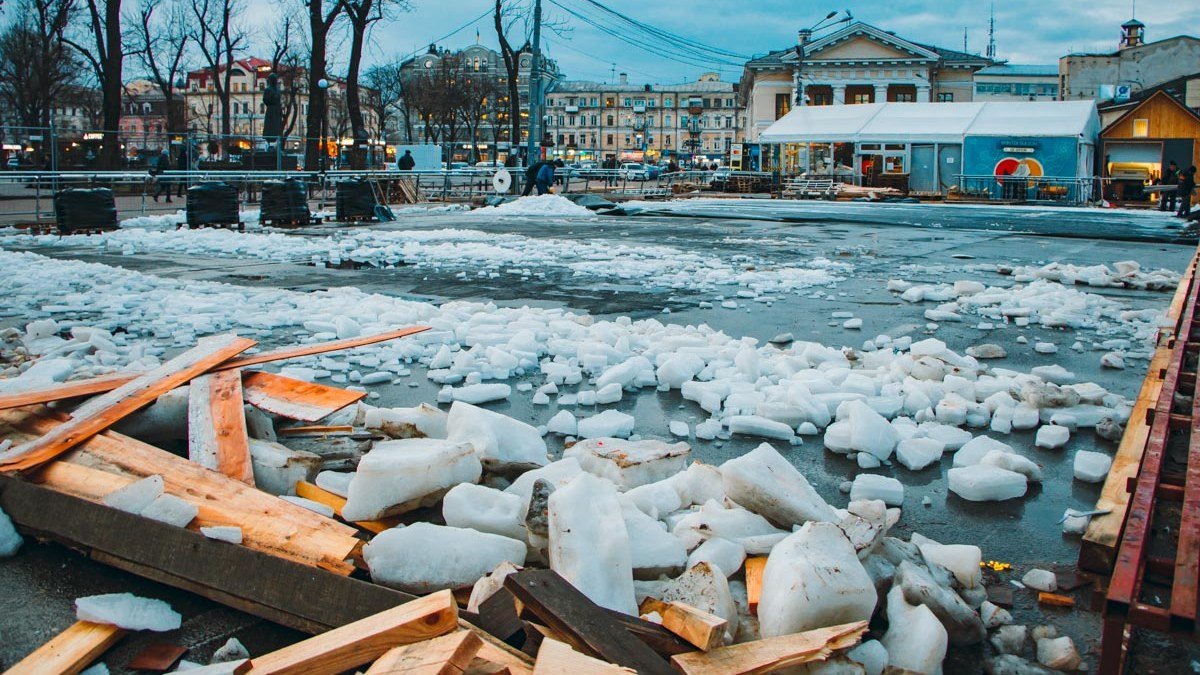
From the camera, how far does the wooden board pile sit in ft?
6.67

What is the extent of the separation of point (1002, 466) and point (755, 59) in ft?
215

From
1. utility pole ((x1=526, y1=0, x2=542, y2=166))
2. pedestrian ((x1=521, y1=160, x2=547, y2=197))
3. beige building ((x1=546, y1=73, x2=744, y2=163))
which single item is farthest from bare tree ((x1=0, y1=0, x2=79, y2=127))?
beige building ((x1=546, y1=73, x2=744, y2=163))

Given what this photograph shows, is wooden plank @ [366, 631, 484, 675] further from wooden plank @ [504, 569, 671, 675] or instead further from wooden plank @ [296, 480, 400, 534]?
wooden plank @ [296, 480, 400, 534]

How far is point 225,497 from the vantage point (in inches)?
112

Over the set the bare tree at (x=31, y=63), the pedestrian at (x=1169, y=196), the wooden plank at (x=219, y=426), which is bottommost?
the wooden plank at (x=219, y=426)

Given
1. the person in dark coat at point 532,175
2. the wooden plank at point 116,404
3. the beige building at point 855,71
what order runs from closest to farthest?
1. the wooden plank at point 116,404
2. the person in dark coat at point 532,175
3. the beige building at point 855,71

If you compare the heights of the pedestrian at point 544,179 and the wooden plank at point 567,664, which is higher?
the pedestrian at point 544,179

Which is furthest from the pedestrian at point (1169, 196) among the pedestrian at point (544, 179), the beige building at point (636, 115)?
the beige building at point (636, 115)

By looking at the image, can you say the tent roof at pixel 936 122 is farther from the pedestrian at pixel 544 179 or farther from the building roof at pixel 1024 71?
the building roof at pixel 1024 71

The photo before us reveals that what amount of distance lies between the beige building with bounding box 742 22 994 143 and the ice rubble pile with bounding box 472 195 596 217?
41.9 metres

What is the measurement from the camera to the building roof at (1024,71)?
95.1m

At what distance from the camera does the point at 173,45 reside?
168 ft

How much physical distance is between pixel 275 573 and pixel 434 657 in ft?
2.34

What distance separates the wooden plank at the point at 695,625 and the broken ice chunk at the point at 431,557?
0.50 m
